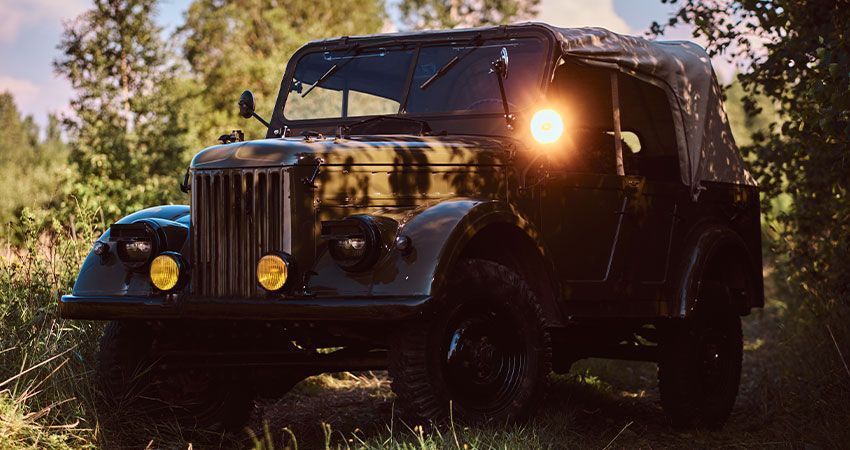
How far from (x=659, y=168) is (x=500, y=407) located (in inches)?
108

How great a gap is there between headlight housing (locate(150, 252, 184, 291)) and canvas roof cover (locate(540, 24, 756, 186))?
8.10ft

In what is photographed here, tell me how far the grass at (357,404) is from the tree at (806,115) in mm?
586

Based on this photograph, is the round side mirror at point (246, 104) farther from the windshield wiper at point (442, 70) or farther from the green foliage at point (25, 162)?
the green foliage at point (25, 162)

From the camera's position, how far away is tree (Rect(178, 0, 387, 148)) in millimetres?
29828

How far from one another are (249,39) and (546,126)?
30.6 metres

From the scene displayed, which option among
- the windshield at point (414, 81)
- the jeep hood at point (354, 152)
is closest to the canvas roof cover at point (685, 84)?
the windshield at point (414, 81)

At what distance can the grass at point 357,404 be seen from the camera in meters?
5.46

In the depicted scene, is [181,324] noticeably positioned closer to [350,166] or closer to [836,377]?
[350,166]

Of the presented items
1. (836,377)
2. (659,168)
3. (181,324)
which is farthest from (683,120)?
(181,324)

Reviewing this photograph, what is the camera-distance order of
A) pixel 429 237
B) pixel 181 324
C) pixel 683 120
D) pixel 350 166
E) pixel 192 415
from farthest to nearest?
1. pixel 683 120
2. pixel 192 415
3. pixel 181 324
4. pixel 350 166
5. pixel 429 237

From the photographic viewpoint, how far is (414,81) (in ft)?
22.1

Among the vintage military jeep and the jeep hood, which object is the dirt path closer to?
the vintage military jeep

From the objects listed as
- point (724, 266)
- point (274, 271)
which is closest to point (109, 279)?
point (274, 271)

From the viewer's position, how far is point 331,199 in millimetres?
5426
